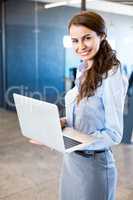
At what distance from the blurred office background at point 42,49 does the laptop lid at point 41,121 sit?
3.32 m

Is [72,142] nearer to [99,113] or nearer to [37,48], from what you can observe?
[99,113]

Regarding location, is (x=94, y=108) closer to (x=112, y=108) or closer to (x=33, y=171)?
(x=112, y=108)

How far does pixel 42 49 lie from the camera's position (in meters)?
6.27

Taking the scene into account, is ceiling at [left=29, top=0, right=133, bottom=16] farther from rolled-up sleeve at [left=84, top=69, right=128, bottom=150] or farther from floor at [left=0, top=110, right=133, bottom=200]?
rolled-up sleeve at [left=84, top=69, right=128, bottom=150]

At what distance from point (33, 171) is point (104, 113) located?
2.46 metres

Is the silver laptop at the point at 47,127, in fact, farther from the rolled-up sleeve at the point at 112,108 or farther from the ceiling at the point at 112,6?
the ceiling at the point at 112,6

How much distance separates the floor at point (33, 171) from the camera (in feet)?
9.91

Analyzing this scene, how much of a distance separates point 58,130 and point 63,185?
425mm

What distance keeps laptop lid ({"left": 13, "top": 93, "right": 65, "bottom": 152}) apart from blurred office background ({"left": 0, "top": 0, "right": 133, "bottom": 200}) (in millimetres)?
3318

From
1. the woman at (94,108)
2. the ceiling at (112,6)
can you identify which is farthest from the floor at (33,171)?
the ceiling at (112,6)

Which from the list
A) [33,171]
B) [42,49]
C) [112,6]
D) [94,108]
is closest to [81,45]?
[94,108]

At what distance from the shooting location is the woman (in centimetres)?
123

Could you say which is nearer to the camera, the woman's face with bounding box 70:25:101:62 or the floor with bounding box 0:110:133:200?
the woman's face with bounding box 70:25:101:62

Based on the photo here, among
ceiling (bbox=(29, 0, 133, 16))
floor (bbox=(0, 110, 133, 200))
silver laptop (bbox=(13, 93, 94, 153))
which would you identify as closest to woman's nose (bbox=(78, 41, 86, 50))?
silver laptop (bbox=(13, 93, 94, 153))
